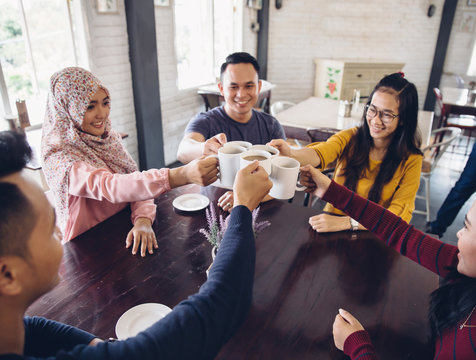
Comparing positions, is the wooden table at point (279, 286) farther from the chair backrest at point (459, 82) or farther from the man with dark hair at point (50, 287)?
the chair backrest at point (459, 82)

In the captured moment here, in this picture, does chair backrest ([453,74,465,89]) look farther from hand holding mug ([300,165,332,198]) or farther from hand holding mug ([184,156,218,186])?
hand holding mug ([184,156,218,186])

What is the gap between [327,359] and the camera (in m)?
0.86

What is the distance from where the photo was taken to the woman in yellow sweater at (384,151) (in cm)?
171

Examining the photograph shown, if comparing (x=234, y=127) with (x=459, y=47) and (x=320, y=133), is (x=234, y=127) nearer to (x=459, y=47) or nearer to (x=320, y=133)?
(x=320, y=133)

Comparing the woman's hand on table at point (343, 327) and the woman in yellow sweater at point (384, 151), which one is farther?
the woman in yellow sweater at point (384, 151)

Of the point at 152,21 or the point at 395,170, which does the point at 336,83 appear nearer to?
the point at 152,21

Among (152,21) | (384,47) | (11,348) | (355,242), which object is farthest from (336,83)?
(11,348)

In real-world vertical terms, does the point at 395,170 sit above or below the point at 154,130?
above

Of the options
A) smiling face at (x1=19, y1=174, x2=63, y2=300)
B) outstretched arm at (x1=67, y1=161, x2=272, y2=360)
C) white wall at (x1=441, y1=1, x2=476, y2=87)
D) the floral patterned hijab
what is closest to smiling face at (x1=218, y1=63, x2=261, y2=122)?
the floral patterned hijab

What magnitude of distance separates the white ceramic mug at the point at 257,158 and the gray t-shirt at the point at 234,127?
1077mm

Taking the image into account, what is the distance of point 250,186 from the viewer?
876 millimetres

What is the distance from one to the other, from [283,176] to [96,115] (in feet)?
3.54

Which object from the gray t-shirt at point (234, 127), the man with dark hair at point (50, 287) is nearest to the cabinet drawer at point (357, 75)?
the gray t-shirt at point (234, 127)

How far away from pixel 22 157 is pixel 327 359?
2.76ft
